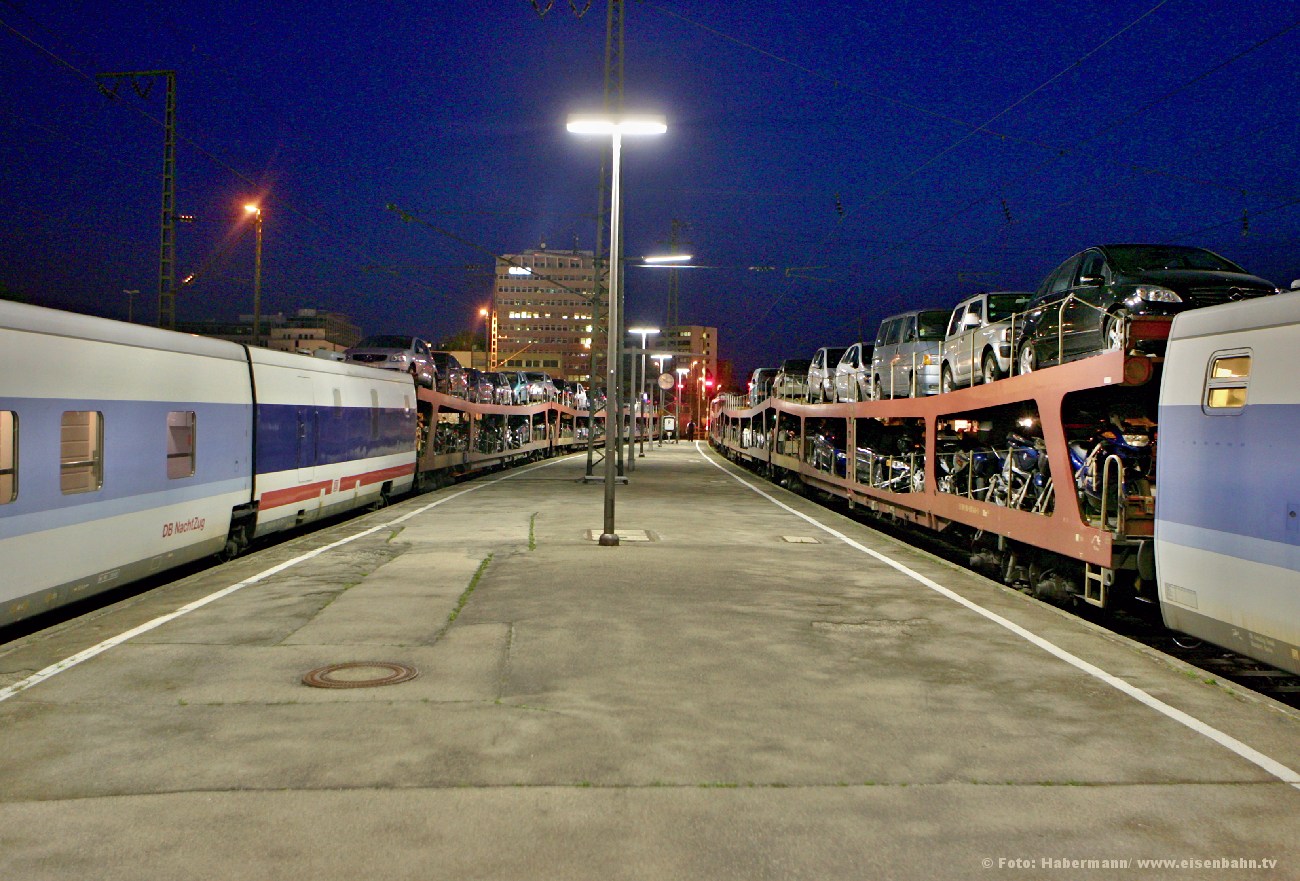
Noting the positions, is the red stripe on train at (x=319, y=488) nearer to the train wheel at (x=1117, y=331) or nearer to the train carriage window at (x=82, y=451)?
the train carriage window at (x=82, y=451)

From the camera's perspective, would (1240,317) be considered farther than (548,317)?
No

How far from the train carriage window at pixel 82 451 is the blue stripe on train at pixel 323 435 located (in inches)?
177

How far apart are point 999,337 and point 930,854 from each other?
11.2 metres

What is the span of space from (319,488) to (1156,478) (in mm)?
13165

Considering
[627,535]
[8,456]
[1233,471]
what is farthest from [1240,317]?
[627,535]

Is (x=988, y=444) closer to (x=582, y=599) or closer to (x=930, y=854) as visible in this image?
(x=582, y=599)

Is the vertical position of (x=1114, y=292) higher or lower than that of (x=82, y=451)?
higher

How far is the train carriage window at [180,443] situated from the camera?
38.4 feet

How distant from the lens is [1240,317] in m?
7.68

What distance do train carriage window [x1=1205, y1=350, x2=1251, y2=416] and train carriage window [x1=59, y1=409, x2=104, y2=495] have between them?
31.8ft

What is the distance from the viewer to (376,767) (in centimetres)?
539

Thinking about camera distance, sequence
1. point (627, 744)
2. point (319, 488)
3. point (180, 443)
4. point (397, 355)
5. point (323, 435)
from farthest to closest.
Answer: point (397, 355) → point (323, 435) → point (319, 488) → point (180, 443) → point (627, 744)

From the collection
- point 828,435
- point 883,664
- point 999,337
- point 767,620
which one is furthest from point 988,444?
point 828,435

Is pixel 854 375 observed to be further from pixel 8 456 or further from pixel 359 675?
pixel 8 456
